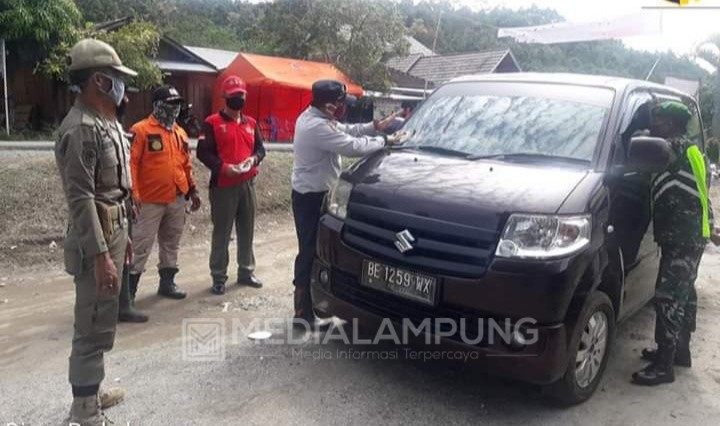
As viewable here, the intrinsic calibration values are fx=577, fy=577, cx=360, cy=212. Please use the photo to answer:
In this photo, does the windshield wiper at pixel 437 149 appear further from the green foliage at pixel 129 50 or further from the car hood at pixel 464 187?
the green foliage at pixel 129 50

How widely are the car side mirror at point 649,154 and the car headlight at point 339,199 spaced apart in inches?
67.0

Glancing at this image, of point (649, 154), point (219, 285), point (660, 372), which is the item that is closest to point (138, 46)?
point (219, 285)

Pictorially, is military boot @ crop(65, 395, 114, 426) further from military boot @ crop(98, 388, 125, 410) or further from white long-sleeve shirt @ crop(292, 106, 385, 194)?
white long-sleeve shirt @ crop(292, 106, 385, 194)

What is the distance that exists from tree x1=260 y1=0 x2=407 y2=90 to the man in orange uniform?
16681 millimetres

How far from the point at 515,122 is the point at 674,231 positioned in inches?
47.2

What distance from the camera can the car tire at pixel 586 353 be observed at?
3084 millimetres

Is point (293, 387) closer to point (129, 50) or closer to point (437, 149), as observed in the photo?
point (437, 149)

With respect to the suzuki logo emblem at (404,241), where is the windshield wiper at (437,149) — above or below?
above

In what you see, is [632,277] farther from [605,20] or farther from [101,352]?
[605,20]

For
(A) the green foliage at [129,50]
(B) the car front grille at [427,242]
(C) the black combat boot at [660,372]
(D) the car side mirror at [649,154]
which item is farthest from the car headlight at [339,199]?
(A) the green foliage at [129,50]

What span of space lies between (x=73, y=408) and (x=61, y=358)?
96cm

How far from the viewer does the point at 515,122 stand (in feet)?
12.7

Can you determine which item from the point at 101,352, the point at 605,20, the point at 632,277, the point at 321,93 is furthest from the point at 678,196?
the point at 605,20

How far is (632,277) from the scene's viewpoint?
3760 millimetres
